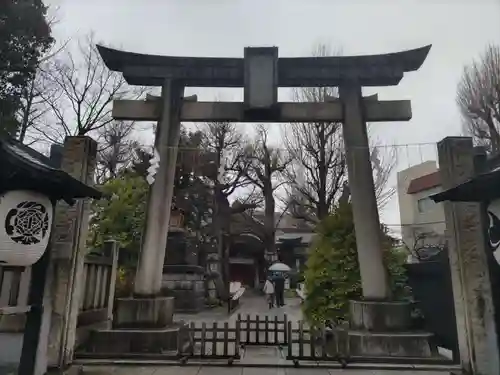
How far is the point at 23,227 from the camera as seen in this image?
4.79 m

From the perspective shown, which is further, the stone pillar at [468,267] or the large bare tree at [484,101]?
the large bare tree at [484,101]

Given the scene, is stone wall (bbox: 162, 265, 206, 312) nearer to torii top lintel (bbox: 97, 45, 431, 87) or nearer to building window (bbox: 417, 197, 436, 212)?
torii top lintel (bbox: 97, 45, 431, 87)

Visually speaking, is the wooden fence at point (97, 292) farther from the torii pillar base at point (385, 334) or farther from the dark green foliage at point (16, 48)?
the dark green foliage at point (16, 48)

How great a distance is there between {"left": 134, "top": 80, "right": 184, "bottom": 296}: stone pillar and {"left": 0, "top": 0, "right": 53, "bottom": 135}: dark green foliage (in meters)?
6.82

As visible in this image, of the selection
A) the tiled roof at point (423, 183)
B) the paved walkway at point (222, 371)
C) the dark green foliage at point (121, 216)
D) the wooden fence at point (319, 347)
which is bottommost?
the paved walkway at point (222, 371)

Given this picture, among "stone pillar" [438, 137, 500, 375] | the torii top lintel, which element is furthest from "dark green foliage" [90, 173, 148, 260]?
"stone pillar" [438, 137, 500, 375]

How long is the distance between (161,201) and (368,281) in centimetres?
543

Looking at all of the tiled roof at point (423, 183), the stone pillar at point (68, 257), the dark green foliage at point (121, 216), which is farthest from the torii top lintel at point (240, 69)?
the tiled roof at point (423, 183)

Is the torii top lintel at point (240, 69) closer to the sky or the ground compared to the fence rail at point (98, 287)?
closer to the sky

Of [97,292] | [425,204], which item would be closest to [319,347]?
[97,292]

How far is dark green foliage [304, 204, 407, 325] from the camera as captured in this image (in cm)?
945

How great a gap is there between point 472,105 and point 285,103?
33.5 feet

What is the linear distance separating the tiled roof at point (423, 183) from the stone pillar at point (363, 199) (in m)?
21.6

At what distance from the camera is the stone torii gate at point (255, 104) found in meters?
9.06
